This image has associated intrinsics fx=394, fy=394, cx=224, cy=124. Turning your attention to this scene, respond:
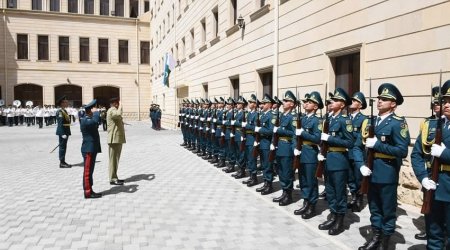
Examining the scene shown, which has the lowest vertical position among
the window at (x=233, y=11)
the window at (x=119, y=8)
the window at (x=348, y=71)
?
the window at (x=348, y=71)

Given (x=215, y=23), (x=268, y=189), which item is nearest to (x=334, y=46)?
(x=268, y=189)

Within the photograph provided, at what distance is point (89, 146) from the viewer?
7.22 metres

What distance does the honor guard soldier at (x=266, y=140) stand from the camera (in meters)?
7.41

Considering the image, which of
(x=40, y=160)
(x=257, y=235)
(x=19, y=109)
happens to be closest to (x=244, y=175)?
(x=257, y=235)

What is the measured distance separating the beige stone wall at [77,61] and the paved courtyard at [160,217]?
2734 cm

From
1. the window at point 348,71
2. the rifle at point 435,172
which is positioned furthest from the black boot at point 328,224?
the window at point 348,71

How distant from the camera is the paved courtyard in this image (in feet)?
15.9

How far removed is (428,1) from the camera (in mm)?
6035

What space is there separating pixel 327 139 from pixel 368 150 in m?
0.88

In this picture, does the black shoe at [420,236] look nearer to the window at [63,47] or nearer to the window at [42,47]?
the window at [63,47]

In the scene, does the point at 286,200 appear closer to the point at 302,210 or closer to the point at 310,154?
the point at 302,210

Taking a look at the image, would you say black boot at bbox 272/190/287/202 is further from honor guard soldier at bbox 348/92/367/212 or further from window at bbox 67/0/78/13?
window at bbox 67/0/78/13

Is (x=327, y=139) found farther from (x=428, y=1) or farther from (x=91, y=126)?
A: (x=91, y=126)

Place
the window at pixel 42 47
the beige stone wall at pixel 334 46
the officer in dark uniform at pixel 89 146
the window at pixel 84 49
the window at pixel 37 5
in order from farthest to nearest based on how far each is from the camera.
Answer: the window at pixel 84 49 < the window at pixel 37 5 < the window at pixel 42 47 < the officer in dark uniform at pixel 89 146 < the beige stone wall at pixel 334 46
